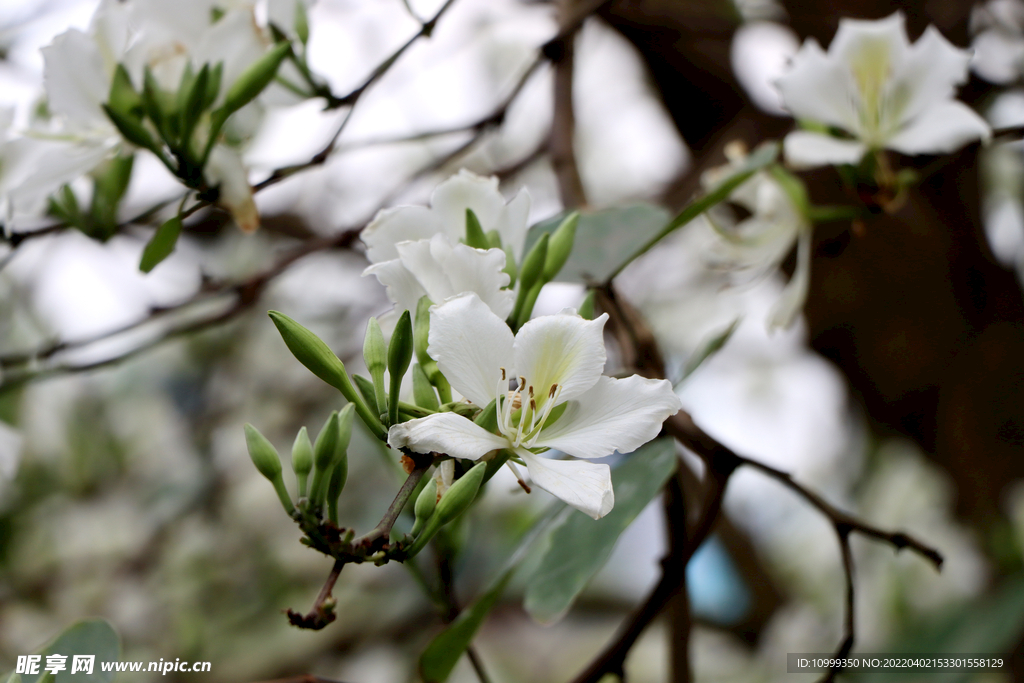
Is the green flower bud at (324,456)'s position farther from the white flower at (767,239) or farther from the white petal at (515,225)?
the white flower at (767,239)

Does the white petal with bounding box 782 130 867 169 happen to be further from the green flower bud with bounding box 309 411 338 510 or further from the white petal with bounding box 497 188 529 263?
the green flower bud with bounding box 309 411 338 510

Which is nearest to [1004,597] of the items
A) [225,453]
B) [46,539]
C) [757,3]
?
[757,3]

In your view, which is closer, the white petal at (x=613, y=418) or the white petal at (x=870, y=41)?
the white petal at (x=613, y=418)

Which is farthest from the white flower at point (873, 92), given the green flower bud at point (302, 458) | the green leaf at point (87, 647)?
the green leaf at point (87, 647)

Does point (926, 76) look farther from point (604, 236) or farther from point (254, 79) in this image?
point (254, 79)

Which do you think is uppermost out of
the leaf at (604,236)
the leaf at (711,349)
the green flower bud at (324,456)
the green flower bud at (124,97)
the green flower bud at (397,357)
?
the green flower bud at (124,97)

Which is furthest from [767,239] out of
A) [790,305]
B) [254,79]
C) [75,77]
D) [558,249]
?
[75,77]

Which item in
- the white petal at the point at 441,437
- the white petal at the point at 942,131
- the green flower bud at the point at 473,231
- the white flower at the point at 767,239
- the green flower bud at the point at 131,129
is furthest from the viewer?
the white flower at the point at 767,239
